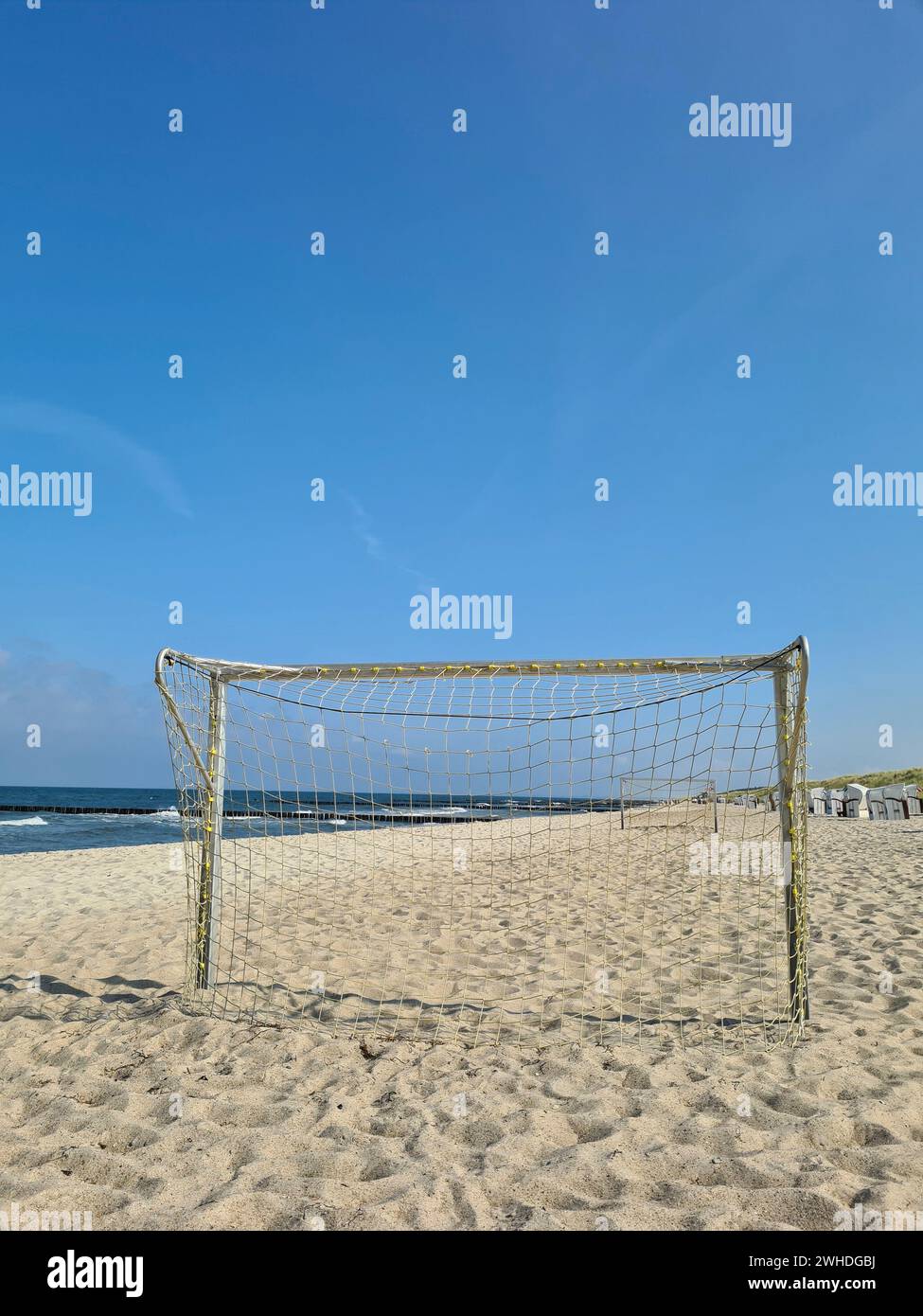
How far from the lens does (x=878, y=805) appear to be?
22797 mm

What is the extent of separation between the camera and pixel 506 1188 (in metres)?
2.68

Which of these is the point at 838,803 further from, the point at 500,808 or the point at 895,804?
the point at 500,808

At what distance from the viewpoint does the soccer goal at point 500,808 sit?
14.7ft

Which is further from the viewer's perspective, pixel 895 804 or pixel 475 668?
pixel 895 804

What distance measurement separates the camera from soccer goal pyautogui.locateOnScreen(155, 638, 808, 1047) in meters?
4.49

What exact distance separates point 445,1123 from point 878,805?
23.3 metres

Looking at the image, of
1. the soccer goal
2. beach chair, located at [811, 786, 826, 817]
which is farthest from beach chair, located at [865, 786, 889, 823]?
the soccer goal

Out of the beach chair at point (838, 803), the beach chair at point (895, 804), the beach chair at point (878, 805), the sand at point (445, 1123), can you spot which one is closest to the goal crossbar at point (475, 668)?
the sand at point (445, 1123)

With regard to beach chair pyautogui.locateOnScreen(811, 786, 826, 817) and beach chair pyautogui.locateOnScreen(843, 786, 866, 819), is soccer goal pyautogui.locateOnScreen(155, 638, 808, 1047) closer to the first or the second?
beach chair pyautogui.locateOnScreen(843, 786, 866, 819)

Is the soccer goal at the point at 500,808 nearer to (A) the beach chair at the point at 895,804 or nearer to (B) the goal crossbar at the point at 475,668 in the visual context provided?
(B) the goal crossbar at the point at 475,668

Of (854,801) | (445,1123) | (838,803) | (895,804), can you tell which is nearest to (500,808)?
(445,1123)

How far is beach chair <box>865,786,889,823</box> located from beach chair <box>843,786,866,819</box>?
0.82 ft
